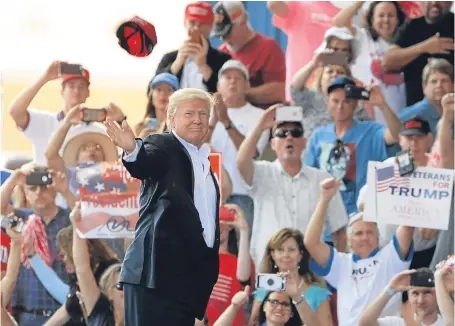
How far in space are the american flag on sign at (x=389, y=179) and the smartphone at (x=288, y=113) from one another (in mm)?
770

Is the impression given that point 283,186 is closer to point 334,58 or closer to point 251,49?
point 334,58

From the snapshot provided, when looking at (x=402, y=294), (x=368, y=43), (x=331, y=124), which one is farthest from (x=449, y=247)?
(x=368, y=43)

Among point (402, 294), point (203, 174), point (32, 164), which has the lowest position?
point (402, 294)

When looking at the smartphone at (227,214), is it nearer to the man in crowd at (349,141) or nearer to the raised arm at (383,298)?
the man in crowd at (349,141)

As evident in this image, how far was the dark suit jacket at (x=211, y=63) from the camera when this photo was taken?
29.5 ft

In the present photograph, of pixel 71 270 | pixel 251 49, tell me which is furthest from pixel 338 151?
pixel 71 270

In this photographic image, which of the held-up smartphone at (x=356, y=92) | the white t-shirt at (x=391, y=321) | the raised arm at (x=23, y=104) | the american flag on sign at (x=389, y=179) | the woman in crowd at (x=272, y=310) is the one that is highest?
the raised arm at (x=23, y=104)

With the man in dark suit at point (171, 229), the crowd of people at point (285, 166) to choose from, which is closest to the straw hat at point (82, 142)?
the crowd of people at point (285, 166)

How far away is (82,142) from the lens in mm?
8680

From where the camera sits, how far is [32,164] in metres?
8.59

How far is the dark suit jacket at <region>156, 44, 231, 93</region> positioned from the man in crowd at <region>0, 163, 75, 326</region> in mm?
1324

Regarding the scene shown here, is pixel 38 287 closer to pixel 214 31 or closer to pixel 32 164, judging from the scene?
pixel 32 164

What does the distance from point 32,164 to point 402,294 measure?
2.93 metres

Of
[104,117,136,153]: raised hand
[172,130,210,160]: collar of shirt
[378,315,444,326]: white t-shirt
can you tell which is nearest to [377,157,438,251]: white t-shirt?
[378,315,444,326]: white t-shirt
